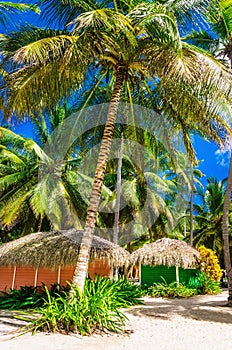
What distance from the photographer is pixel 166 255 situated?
49.0ft

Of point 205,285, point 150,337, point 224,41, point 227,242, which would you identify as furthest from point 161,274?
point 224,41

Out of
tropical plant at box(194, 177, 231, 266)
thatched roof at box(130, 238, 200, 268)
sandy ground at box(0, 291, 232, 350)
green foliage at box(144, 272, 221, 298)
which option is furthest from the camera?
tropical plant at box(194, 177, 231, 266)

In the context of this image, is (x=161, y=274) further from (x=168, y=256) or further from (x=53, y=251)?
(x=53, y=251)

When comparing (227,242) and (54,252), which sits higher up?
(227,242)

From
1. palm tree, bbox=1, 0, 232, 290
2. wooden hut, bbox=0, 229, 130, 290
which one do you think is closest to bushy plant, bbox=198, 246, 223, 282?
wooden hut, bbox=0, 229, 130, 290

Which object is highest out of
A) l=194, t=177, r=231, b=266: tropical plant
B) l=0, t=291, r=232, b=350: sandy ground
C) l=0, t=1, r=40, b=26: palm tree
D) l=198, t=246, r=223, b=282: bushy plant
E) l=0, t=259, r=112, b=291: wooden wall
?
l=0, t=1, r=40, b=26: palm tree

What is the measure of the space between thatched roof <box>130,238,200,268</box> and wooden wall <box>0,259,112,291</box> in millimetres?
1589

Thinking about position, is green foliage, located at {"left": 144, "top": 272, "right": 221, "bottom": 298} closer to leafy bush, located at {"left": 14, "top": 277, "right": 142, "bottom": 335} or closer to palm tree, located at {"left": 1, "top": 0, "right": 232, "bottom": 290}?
leafy bush, located at {"left": 14, "top": 277, "right": 142, "bottom": 335}

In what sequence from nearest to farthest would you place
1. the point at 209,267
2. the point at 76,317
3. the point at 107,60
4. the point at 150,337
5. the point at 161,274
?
the point at 76,317 → the point at 150,337 → the point at 107,60 → the point at 161,274 → the point at 209,267

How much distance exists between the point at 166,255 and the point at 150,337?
335 inches

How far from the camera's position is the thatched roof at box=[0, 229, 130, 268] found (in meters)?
10.8

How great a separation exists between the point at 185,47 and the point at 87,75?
9.05 ft

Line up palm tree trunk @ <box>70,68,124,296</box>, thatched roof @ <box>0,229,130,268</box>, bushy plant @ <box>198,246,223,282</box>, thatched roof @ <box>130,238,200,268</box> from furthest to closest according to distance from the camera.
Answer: bushy plant @ <box>198,246,223,282</box> → thatched roof @ <box>130,238,200,268</box> → thatched roof @ <box>0,229,130,268</box> → palm tree trunk @ <box>70,68,124,296</box>

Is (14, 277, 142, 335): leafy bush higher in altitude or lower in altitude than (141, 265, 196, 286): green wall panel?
lower
